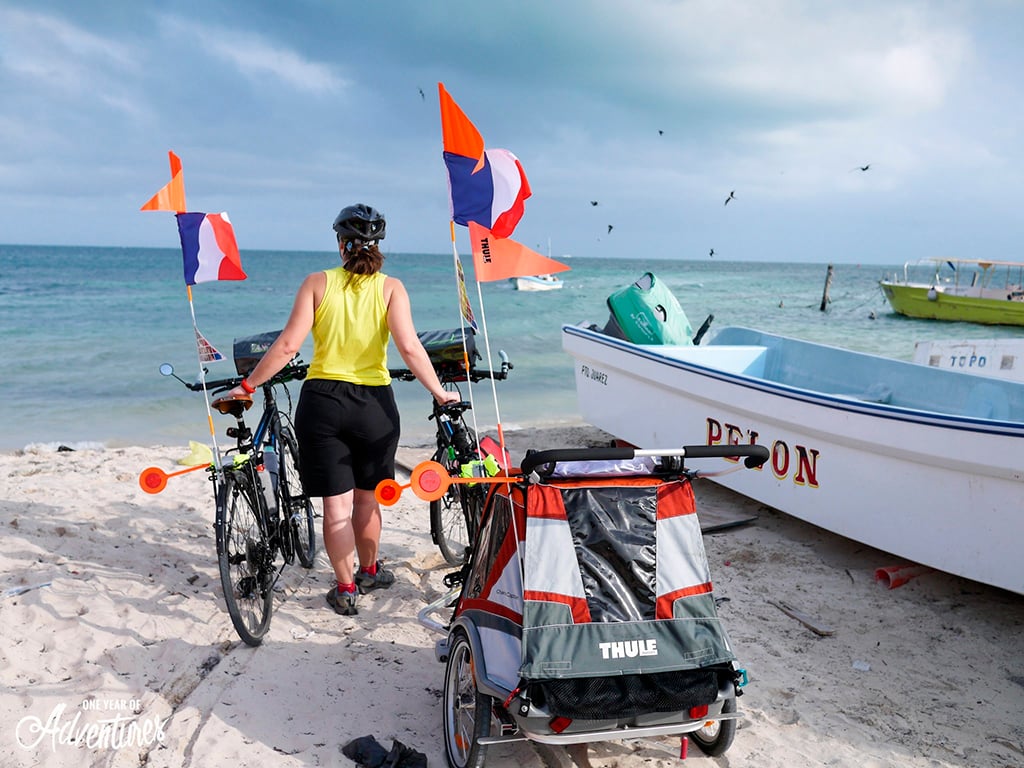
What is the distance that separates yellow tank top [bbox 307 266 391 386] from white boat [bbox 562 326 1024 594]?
3104mm

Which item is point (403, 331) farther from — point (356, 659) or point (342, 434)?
point (356, 659)

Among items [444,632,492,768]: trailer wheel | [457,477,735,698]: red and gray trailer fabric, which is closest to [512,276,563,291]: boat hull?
[444,632,492,768]: trailer wheel

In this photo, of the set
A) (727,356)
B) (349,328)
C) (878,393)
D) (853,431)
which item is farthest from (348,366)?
(878,393)

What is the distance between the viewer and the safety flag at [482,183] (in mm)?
3609

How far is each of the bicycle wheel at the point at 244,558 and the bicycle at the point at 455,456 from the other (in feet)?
3.29

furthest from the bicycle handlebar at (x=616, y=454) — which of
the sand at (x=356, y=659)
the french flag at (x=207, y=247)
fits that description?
the french flag at (x=207, y=247)

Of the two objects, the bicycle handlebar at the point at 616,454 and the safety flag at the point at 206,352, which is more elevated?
the safety flag at the point at 206,352

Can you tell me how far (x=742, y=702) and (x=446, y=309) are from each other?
30393mm

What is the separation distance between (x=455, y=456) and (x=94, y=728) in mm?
2021

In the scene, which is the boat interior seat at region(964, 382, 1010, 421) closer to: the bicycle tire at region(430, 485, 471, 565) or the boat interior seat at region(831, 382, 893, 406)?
the boat interior seat at region(831, 382, 893, 406)

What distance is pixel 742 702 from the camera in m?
3.44

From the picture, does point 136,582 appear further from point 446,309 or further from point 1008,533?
point 446,309

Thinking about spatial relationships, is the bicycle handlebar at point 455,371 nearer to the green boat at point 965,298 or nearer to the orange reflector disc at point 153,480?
the orange reflector disc at point 153,480

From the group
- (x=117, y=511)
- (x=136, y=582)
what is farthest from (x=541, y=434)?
(x=136, y=582)
